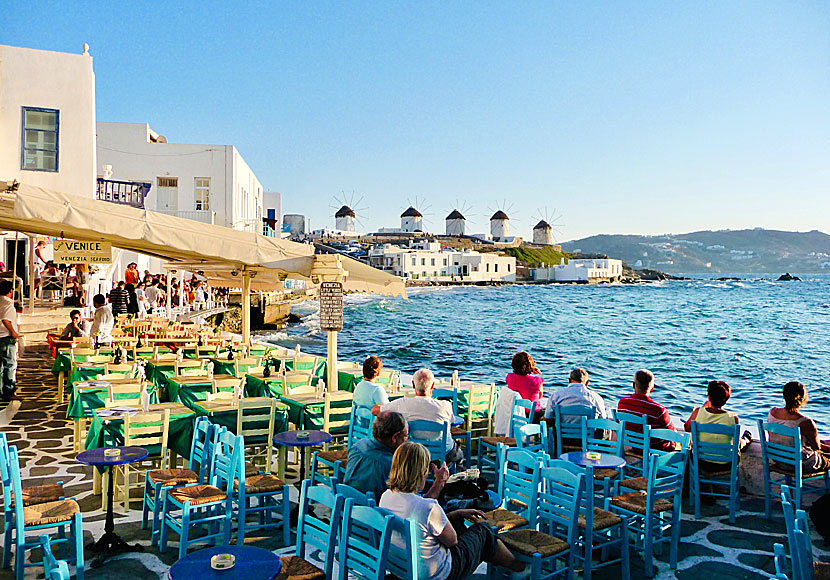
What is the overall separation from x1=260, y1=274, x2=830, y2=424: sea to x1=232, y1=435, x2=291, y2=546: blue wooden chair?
15.3 metres

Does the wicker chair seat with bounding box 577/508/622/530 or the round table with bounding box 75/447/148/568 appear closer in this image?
the wicker chair seat with bounding box 577/508/622/530

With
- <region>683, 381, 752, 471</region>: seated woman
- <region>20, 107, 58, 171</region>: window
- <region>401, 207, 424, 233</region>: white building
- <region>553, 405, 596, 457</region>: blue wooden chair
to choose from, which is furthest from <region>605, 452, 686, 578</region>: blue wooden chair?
<region>401, 207, 424, 233</region>: white building

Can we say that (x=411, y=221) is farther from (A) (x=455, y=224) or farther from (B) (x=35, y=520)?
(B) (x=35, y=520)

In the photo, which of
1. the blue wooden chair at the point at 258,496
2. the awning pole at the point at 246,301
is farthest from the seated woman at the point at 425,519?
the awning pole at the point at 246,301

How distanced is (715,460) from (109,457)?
5454 mm

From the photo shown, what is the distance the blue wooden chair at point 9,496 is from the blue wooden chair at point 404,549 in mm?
2533

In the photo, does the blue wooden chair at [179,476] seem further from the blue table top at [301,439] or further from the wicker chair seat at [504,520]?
the wicker chair seat at [504,520]

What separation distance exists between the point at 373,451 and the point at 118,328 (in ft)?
39.3

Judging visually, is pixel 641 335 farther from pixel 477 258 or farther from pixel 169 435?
pixel 477 258

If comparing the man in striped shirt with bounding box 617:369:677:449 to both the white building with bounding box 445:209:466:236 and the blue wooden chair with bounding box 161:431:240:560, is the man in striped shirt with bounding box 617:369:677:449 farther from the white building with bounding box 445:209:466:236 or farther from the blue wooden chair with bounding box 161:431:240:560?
the white building with bounding box 445:209:466:236

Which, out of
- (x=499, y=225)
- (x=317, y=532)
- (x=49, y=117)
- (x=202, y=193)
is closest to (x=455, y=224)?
(x=499, y=225)

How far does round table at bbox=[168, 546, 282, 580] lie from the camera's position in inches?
125

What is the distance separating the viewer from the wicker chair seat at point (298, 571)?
11.9ft

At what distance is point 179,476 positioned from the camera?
5562 mm
